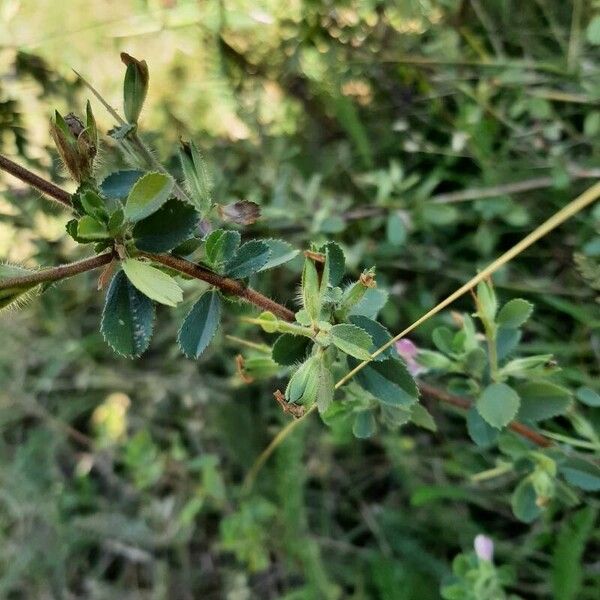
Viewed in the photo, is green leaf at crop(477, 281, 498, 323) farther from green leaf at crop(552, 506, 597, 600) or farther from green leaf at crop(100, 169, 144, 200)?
green leaf at crop(552, 506, 597, 600)

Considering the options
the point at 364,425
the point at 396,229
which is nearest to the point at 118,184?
the point at 364,425

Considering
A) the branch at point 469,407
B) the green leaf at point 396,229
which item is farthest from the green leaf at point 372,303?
the green leaf at point 396,229

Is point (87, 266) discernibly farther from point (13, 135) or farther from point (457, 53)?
point (457, 53)

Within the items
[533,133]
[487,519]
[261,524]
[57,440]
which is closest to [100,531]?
[57,440]

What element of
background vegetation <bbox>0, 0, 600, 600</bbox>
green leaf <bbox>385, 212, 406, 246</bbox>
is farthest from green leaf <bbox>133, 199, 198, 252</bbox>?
green leaf <bbox>385, 212, 406, 246</bbox>

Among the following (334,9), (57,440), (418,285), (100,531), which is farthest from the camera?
(57,440)

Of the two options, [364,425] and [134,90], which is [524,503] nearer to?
[364,425]

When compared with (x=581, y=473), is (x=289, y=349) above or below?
above
